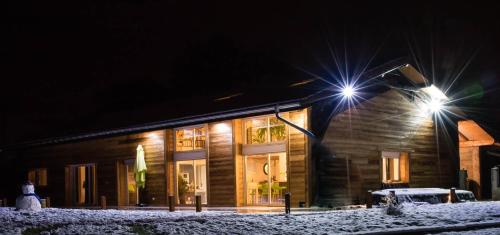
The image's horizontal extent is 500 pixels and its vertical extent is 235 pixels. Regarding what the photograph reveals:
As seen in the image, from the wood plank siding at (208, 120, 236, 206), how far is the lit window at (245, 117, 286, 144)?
67cm

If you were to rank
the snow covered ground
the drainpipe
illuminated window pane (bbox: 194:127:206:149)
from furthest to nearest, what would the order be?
illuminated window pane (bbox: 194:127:206:149), the drainpipe, the snow covered ground

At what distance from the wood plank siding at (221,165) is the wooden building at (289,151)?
35 mm

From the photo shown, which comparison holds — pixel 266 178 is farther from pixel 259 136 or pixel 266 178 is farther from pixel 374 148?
pixel 374 148

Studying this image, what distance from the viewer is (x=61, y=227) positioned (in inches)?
471

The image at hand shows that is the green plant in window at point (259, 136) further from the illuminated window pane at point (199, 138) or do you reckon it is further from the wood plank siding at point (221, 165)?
the illuminated window pane at point (199, 138)

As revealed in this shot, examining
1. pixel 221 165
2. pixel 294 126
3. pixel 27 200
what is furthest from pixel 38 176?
pixel 294 126

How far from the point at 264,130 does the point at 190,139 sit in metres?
3.59

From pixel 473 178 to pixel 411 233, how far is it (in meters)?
15.3

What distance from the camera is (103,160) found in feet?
81.7

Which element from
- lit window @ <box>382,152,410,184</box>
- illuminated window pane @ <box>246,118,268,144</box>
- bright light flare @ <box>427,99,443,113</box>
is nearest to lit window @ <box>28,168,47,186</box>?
illuminated window pane @ <box>246,118,268,144</box>

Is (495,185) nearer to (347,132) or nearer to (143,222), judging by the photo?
(347,132)

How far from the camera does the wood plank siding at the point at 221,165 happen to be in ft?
64.5

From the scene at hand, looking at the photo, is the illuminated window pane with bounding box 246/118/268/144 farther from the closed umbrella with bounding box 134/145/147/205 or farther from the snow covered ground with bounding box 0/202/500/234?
the snow covered ground with bounding box 0/202/500/234

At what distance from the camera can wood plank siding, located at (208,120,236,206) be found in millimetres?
19672
